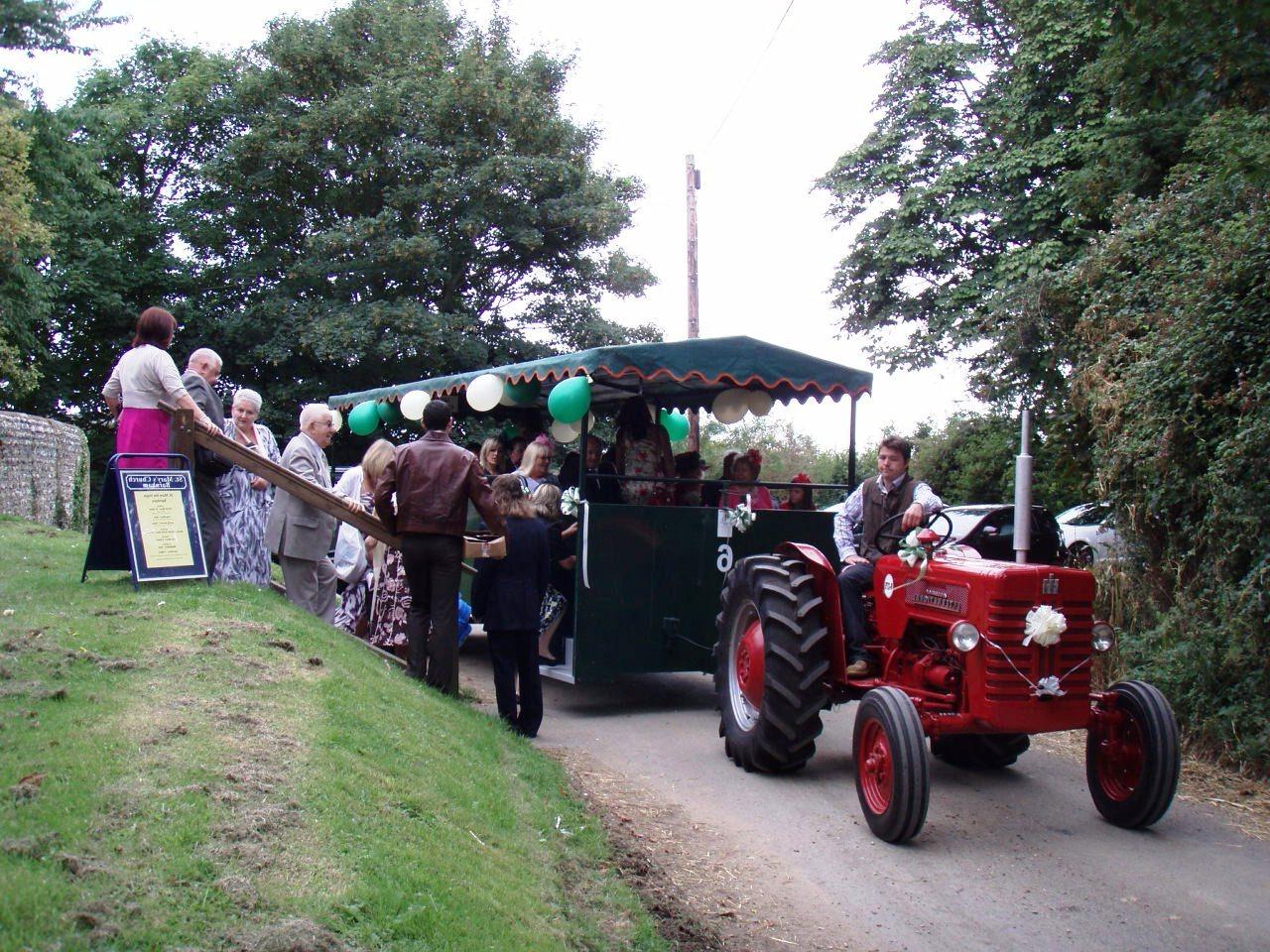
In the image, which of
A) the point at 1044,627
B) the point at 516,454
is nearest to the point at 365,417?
the point at 516,454

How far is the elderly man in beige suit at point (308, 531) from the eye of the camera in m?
7.89

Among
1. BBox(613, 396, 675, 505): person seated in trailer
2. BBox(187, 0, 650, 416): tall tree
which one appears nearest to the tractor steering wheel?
BBox(613, 396, 675, 505): person seated in trailer

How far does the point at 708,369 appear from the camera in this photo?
9195 millimetres

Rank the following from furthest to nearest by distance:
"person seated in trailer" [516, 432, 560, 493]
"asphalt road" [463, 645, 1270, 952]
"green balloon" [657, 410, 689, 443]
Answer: "green balloon" [657, 410, 689, 443] → "person seated in trailer" [516, 432, 560, 493] → "asphalt road" [463, 645, 1270, 952]

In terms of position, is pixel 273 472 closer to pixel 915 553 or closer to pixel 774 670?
pixel 774 670

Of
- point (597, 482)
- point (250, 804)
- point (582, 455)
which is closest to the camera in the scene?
point (250, 804)

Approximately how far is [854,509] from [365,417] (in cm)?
745

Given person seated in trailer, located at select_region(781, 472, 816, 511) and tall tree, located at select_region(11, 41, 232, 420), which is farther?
tall tree, located at select_region(11, 41, 232, 420)

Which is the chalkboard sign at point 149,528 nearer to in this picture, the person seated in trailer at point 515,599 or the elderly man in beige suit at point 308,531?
the elderly man in beige suit at point 308,531

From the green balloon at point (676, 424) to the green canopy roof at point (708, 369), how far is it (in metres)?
2.20

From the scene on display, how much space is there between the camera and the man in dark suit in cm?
736

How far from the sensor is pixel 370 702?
19.5ft

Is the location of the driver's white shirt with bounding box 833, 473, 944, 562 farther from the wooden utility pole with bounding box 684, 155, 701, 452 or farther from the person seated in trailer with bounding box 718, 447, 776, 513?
the wooden utility pole with bounding box 684, 155, 701, 452

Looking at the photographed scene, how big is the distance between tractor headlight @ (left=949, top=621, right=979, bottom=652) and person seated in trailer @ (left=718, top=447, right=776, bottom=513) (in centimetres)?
377
